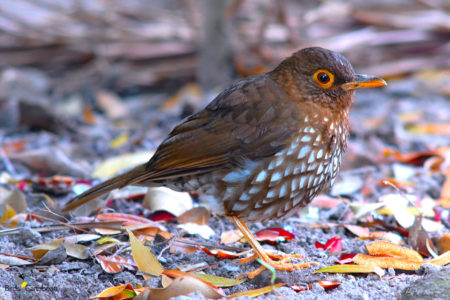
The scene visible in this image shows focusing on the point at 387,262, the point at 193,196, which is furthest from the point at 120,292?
the point at 193,196

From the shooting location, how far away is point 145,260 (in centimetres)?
328

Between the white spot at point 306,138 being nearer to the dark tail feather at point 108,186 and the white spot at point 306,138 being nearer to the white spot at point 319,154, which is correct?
the white spot at point 319,154

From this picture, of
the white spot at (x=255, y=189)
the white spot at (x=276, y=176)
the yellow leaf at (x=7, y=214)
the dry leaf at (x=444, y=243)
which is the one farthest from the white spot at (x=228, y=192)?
the yellow leaf at (x=7, y=214)

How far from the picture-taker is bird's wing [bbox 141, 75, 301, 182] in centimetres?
351

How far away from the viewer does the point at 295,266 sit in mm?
3314

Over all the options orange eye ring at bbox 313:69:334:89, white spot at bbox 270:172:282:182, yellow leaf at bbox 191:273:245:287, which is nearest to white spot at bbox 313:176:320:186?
white spot at bbox 270:172:282:182

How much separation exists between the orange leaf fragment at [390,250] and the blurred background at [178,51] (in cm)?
335

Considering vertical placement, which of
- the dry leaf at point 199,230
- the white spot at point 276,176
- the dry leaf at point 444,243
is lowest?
the dry leaf at point 444,243

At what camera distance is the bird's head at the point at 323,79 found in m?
3.57

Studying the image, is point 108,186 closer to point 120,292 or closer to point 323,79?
point 120,292

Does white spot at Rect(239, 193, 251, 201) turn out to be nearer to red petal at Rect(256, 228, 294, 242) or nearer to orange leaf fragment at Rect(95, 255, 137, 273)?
red petal at Rect(256, 228, 294, 242)

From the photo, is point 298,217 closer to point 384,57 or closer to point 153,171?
point 153,171

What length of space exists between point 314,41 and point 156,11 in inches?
95.3

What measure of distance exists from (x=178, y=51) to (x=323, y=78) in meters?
4.89
